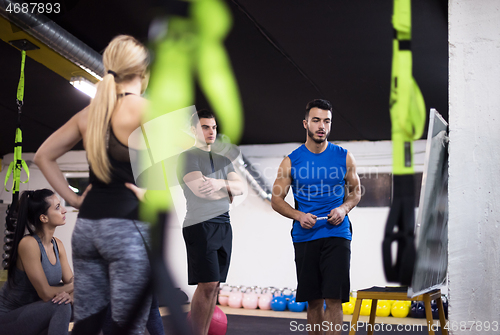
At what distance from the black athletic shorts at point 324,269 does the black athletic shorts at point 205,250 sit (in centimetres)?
44

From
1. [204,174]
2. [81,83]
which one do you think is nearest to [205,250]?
[204,174]

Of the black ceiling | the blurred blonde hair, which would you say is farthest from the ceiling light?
the blurred blonde hair

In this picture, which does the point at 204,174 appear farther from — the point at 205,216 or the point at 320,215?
the point at 320,215

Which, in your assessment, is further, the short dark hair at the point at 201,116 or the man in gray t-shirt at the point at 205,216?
the short dark hair at the point at 201,116

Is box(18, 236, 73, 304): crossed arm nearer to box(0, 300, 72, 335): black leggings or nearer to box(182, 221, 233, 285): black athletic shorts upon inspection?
box(0, 300, 72, 335): black leggings

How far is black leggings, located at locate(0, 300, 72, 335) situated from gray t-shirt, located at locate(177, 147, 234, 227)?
795mm

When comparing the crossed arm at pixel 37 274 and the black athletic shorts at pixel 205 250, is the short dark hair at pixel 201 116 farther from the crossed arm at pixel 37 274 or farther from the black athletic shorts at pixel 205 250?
the crossed arm at pixel 37 274

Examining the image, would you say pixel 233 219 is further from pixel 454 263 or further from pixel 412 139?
pixel 454 263

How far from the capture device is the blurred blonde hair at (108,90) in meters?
1.29

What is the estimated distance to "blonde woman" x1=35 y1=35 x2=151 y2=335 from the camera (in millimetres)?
1230

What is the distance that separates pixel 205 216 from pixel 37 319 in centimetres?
95

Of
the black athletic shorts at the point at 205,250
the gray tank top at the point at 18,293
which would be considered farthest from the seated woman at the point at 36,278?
the black athletic shorts at the point at 205,250

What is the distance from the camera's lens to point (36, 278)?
75.2 inches

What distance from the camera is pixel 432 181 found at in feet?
6.98
